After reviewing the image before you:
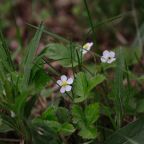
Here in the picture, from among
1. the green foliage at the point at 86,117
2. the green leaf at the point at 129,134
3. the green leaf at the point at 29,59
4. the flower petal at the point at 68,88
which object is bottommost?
the green leaf at the point at 129,134

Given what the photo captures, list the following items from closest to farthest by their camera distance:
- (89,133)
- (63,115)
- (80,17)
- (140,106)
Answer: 1. (89,133)
2. (63,115)
3. (140,106)
4. (80,17)

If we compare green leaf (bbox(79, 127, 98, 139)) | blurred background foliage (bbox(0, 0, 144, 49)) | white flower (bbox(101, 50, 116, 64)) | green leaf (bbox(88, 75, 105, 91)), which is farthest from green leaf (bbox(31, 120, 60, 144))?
blurred background foliage (bbox(0, 0, 144, 49))

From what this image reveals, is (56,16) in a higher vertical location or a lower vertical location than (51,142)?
higher

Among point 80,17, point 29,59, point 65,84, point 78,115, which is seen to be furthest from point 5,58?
point 80,17

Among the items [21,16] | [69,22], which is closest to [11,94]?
[69,22]

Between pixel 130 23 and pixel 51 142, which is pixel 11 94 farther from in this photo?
pixel 130 23

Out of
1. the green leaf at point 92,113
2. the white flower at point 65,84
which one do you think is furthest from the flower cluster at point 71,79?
the green leaf at point 92,113

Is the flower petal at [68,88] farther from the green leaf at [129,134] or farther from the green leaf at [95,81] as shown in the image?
the green leaf at [129,134]

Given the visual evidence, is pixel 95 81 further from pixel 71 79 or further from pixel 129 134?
pixel 129 134
